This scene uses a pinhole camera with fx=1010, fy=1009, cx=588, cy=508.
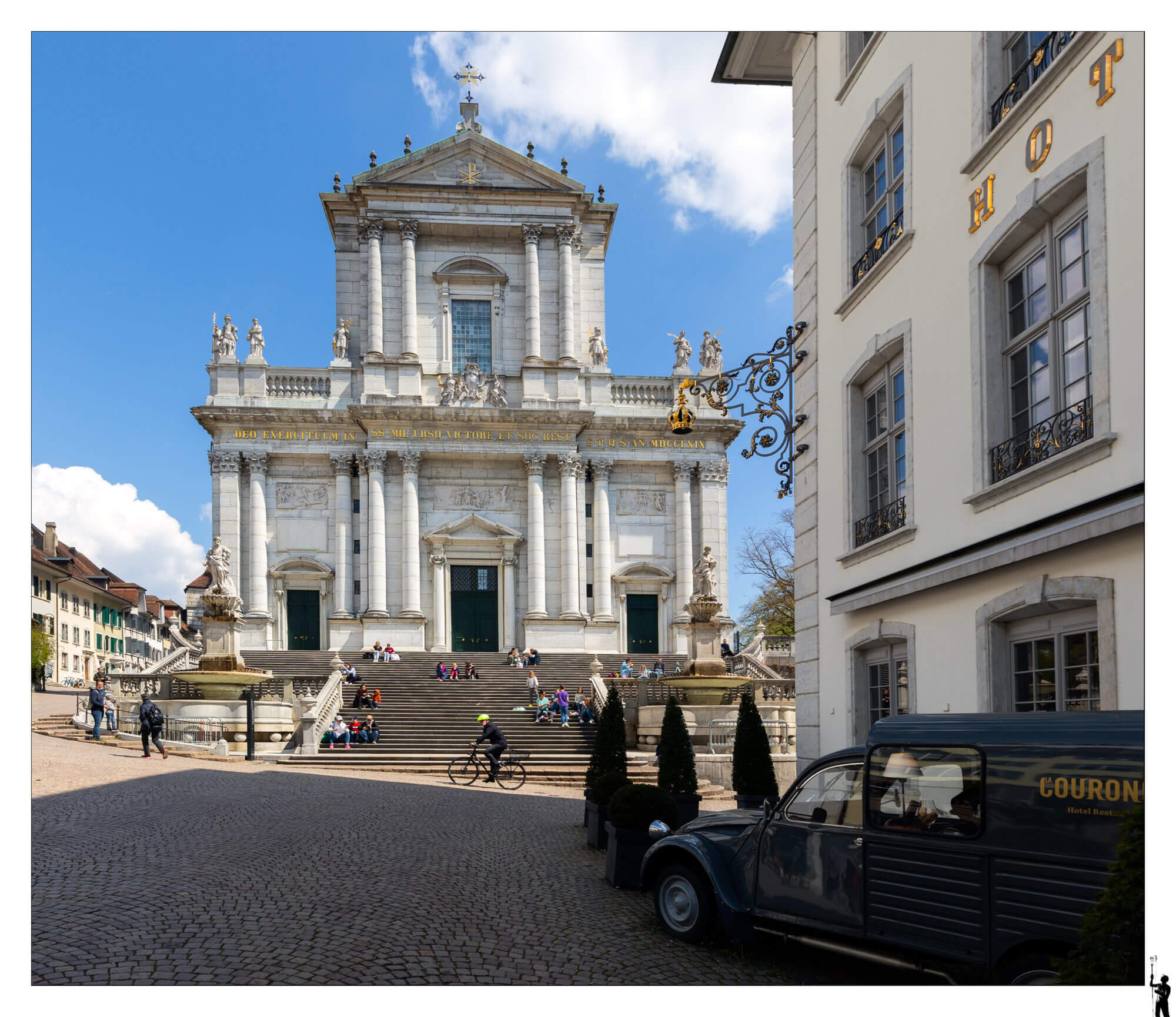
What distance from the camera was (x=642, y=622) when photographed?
5003 cm

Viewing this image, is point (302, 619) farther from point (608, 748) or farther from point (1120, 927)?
point (1120, 927)

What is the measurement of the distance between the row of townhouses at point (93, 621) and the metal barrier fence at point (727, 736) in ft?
47.5

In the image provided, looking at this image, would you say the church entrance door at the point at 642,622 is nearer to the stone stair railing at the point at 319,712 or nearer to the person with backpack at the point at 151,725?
the stone stair railing at the point at 319,712

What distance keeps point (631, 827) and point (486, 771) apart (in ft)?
44.4

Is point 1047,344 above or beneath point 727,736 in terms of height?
above

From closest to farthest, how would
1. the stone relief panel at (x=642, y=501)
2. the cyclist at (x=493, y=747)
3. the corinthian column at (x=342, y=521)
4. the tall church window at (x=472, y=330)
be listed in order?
the cyclist at (x=493, y=747) < the corinthian column at (x=342, y=521) < the stone relief panel at (x=642, y=501) < the tall church window at (x=472, y=330)

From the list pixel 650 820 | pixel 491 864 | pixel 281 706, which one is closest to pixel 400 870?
pixel 491 864

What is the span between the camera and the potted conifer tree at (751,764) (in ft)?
43.8

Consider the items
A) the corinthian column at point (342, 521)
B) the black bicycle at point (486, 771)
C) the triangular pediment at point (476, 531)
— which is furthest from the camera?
the triangular pediment at point (476, 531)

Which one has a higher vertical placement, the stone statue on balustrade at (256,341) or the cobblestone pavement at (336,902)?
the stone statue on balustrade at (256,341)

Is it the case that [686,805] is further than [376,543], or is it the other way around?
[376,543]

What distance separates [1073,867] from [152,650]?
231 ft

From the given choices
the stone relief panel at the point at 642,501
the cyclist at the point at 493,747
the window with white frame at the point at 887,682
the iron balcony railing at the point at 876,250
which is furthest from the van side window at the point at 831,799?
the stone relief panel at the point at 642,501

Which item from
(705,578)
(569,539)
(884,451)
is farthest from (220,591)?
(569,539)
